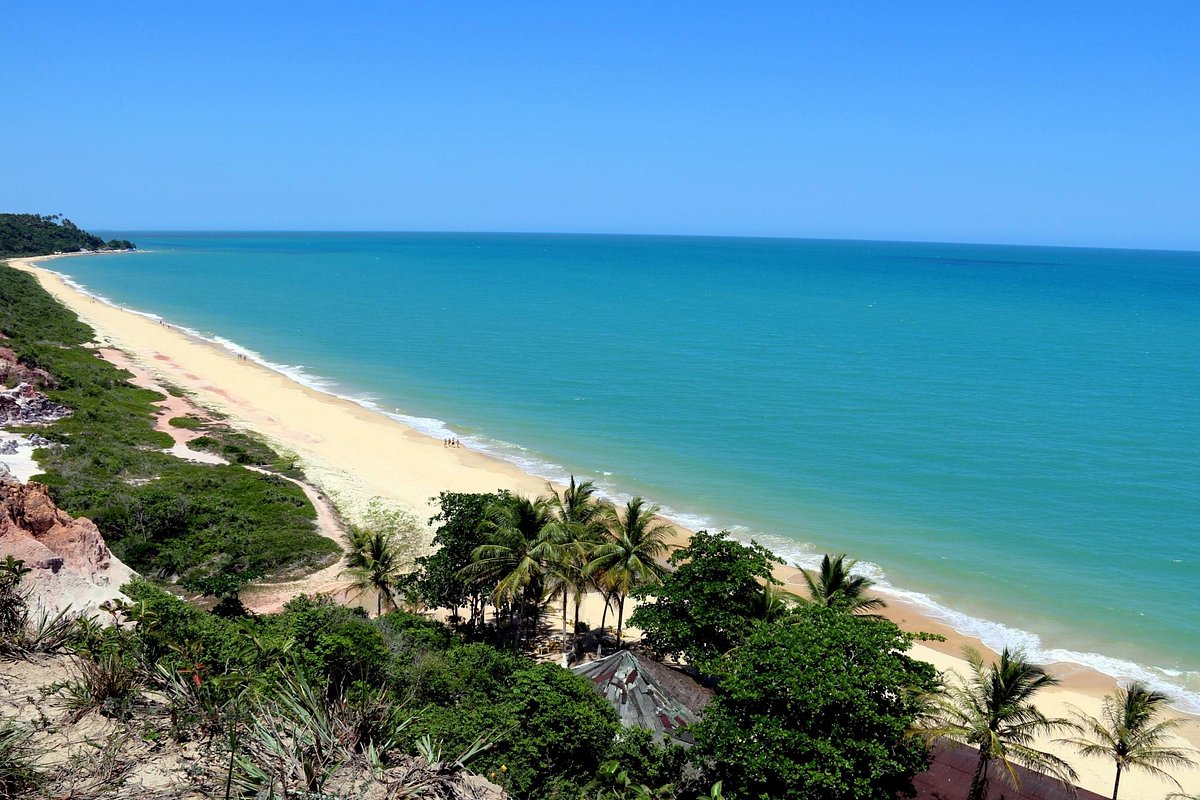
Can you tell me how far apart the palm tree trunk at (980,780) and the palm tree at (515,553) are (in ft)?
37.9

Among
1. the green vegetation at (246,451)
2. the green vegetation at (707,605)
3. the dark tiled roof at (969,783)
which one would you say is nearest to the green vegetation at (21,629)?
the green vegetation at (707,605)

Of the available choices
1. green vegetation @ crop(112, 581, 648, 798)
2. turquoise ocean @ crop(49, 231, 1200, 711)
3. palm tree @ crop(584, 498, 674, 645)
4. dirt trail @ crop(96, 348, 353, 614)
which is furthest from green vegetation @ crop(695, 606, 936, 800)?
dirt trail @ crop(96, 348, 353, 614)

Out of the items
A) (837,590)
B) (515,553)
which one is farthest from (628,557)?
(837,590)

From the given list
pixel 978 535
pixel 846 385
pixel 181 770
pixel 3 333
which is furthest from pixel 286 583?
pixel 846 385

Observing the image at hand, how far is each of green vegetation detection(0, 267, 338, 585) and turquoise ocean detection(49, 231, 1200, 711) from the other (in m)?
14.9

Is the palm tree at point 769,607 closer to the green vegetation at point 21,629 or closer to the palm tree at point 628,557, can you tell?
the palm tree at point 628,557

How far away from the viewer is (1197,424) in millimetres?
52656

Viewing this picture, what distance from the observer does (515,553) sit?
2245cm

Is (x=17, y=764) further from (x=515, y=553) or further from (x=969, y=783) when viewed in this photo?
(x=969, y=783)

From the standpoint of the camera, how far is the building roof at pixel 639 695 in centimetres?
1882

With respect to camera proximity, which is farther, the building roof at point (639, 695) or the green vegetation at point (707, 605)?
the green vegetation at point (707, 605)

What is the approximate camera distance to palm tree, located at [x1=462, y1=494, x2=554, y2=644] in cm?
2159

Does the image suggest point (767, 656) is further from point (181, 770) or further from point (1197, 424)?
point (1197, 424)

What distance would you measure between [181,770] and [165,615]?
368 inches
